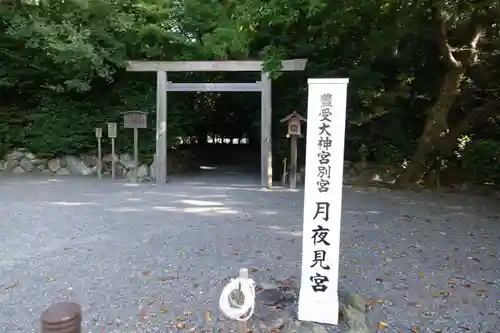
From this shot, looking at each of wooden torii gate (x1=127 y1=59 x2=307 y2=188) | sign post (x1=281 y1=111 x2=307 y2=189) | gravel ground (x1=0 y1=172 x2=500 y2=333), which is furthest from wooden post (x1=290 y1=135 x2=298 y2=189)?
gravel ground (x1=0 y1=172 x2=500 y2=333)

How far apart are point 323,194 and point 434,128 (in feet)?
23.7

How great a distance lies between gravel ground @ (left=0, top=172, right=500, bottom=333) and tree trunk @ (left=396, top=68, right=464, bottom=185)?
5.23 feet

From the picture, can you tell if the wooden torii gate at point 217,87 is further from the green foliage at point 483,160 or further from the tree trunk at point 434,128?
the green foliage at point 483,160

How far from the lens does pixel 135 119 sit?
10.1 m

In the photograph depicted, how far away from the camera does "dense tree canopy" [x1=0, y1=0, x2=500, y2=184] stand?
7.81m

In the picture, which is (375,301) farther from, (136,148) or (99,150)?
(99,150)

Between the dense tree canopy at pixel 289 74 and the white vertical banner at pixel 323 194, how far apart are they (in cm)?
435

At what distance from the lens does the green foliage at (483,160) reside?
8664 mm

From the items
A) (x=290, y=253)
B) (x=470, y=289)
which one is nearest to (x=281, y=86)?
(x=290, y=253)

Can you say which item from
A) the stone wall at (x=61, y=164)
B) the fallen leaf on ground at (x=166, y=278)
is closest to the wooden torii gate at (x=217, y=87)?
the stone wall at (x=61, y=164)

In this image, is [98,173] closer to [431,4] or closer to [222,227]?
[222,227]

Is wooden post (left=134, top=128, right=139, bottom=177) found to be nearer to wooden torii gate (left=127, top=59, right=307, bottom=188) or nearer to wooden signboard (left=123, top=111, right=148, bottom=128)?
wooden signboard (left=123, top=111, right=148, bottom=128)

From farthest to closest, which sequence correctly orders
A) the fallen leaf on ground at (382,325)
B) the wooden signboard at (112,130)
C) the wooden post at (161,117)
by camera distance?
the wooden signboard at (112,130) < the wooden post at (161,117) < the fallen leaf on ground at (382,325)

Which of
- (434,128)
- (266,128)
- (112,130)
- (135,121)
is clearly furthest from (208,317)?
(112,130)
